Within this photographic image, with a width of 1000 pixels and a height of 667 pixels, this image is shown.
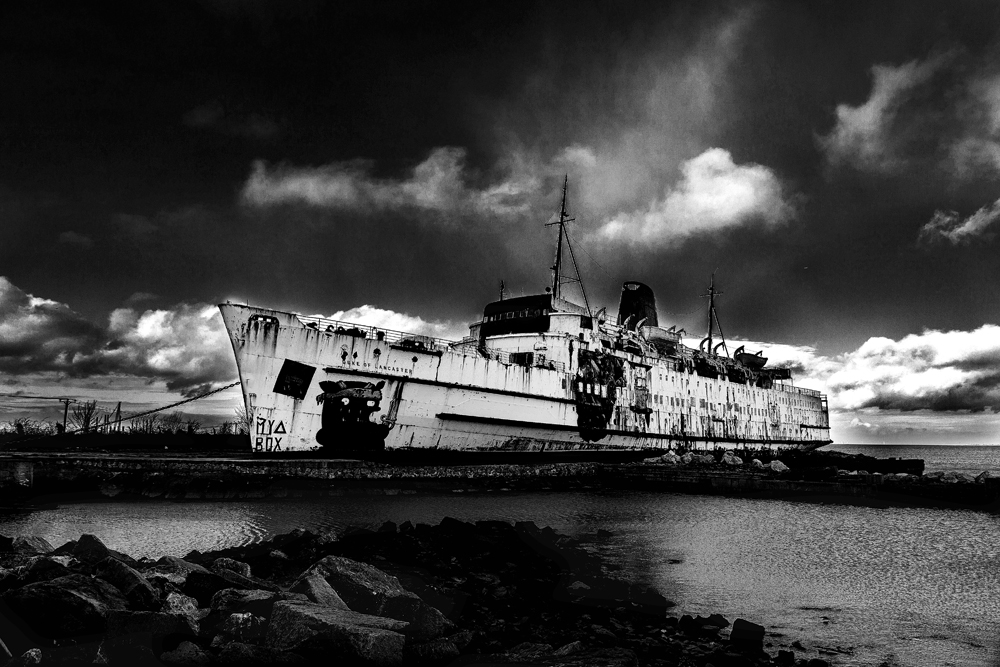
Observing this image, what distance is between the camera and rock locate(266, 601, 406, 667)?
4.45 m

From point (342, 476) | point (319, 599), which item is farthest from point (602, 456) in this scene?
point (319, 599)

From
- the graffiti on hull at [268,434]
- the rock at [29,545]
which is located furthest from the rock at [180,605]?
the graffiti on hull at [268,434]

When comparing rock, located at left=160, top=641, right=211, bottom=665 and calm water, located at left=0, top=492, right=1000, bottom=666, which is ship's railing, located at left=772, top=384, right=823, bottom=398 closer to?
calm water, located at left=0, top=492, right=1000, bottom=666

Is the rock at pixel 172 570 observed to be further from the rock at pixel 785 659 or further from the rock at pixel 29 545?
the rock at pixel 785 659

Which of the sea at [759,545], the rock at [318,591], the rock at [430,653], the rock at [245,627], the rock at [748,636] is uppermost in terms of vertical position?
the rock at [318,591]

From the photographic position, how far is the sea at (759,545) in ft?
23.1

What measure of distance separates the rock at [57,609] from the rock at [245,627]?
1035mm

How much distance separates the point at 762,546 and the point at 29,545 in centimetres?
1269

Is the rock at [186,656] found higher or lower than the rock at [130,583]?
lower

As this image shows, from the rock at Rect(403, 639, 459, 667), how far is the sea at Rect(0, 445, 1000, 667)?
3.50 meters

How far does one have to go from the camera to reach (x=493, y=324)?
3073 cm

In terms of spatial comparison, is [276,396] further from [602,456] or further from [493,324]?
[602,456]

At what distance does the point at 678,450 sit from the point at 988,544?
23.3 m

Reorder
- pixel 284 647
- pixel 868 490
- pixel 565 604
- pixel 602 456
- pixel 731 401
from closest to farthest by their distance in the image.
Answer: pixel 284 647
pixel 565 604
pixel 868 490
pixel 602 456
pixel 731 401
